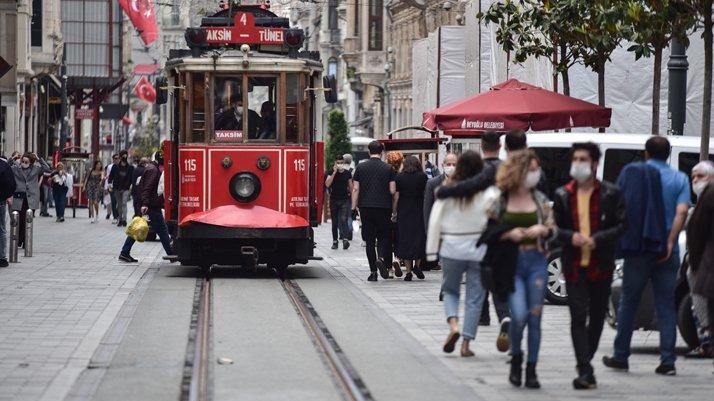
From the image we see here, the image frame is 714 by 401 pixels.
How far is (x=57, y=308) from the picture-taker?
56.1 ft

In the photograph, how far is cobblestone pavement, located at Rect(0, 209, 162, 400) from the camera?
11.8 m

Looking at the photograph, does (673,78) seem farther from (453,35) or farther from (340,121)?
(340,121)

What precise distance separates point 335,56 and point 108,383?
9093cm

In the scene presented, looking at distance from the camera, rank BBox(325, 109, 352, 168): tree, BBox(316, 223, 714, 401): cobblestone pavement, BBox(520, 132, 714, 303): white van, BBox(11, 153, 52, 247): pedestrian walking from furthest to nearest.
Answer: BBox(325, 109, 352, 168): tree < BBox(11, 153, 52, 247): pedestrian walking < BBox(520, 132, 714, 303): white van < BBox(316, 223, 714, 401): cobblestone pavement

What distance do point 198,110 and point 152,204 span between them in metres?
3.78

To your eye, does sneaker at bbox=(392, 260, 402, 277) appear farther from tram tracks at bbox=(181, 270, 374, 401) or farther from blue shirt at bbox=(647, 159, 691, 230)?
blue shirt at bbox=(647, 159, 691, 230)

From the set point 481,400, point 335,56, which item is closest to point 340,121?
point 335,56

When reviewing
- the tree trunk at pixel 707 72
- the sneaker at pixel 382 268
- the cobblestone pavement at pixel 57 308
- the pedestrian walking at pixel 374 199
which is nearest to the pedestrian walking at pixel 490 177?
the cobblestone pavement at pixel 57 308

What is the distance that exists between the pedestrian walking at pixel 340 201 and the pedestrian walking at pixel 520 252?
1964 cm

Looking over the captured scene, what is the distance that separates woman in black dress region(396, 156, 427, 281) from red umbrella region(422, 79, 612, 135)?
4.62ft

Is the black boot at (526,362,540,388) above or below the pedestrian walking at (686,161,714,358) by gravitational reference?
below

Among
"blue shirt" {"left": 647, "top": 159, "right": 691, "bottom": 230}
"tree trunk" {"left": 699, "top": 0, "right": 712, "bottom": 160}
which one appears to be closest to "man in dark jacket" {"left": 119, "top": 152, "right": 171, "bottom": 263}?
"tree trunk" {"left": 699, "top": 0, "right": 712, "bottom": 160}

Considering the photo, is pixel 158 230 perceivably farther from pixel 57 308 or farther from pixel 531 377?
pixel 531 377

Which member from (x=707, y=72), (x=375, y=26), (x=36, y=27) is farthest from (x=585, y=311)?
(x=375, y=26)
